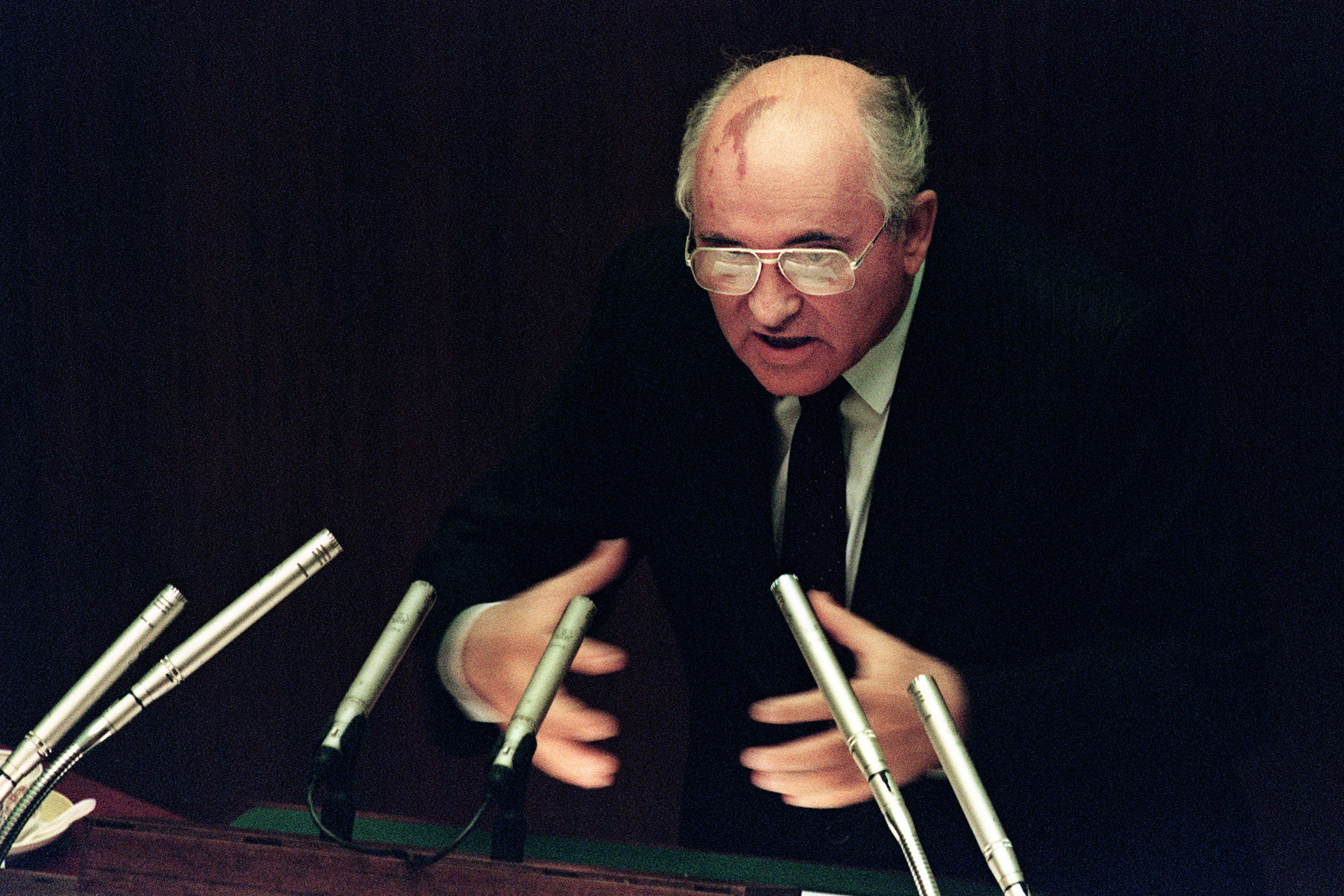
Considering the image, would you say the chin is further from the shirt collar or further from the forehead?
the forehead

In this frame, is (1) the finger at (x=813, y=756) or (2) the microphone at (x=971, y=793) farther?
(1) the finger at (x=813, y=756)

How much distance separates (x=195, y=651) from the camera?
1249 millimetres

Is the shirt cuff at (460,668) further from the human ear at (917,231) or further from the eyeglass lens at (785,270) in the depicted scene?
the human ear at (917,231)

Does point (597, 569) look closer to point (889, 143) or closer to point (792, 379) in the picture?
point (792, 379)

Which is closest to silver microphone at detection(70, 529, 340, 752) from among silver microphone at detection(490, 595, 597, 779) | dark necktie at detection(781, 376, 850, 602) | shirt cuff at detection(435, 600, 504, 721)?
silver microphone at detection(490, 595, 597, 779)

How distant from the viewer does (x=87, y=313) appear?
2109 millimetres

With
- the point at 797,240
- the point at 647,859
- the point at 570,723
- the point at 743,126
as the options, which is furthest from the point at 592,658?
the point at 743,126

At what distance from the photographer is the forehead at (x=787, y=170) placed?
58.8 inches

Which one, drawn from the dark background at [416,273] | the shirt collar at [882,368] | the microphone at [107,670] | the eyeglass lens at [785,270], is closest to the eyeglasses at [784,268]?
the eyeglass lens at [785,270]

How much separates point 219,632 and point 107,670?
0.14m

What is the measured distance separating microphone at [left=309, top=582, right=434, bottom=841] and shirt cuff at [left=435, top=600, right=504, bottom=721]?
0.48 metres

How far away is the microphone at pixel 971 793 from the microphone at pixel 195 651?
23.7 inches

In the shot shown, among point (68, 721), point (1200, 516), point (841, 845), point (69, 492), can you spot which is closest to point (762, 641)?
point (841, 845)

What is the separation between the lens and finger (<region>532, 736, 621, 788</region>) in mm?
1475
